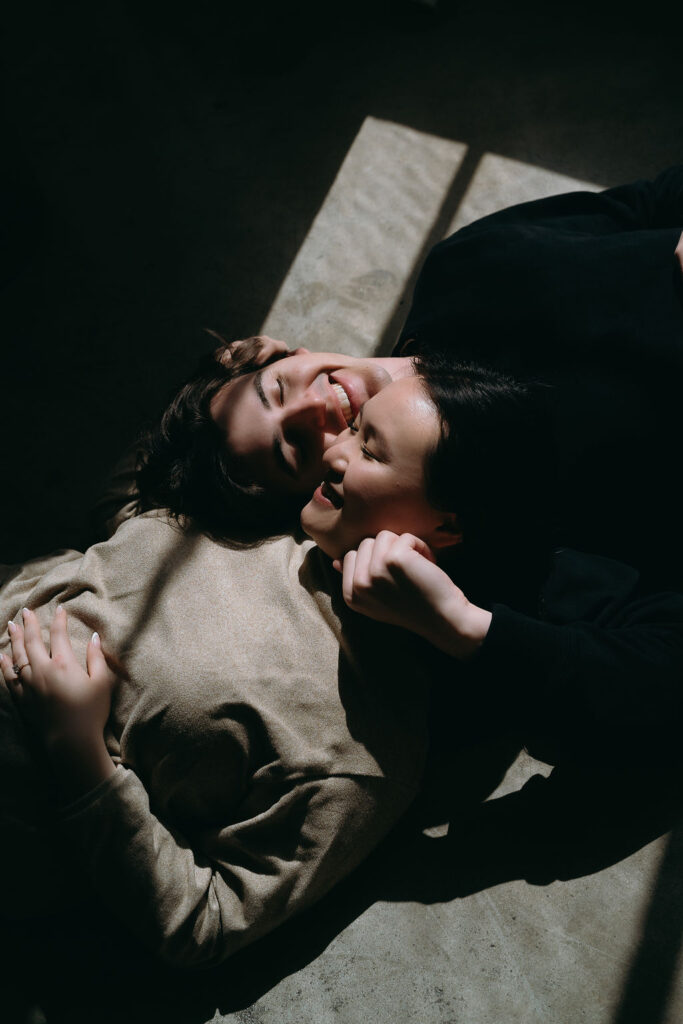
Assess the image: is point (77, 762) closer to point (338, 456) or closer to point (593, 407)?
point (338, 456)

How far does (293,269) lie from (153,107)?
2.43ft

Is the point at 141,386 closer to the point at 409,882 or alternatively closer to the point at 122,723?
the point at 122,723

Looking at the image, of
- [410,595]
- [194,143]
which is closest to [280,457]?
[410,595]

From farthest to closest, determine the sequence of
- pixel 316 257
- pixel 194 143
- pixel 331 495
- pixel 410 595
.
Answer: pixel 194 143 < pixel 316 257 < pixel 331 495 < pixel 410 595

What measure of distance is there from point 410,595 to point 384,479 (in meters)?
0.18

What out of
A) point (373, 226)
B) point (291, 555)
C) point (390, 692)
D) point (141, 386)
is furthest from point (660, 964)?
point (373, 226)

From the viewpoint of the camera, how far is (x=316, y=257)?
2.03 meters

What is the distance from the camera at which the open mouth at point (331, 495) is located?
1.26 metres

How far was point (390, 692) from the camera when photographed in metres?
1.25

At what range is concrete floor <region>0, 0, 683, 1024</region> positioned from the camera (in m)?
1.27

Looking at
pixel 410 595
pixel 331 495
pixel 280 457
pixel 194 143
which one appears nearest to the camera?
pixel 410 595

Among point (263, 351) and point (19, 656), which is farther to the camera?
point (263, 351)

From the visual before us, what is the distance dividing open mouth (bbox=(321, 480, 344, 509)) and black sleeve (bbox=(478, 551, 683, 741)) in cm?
30

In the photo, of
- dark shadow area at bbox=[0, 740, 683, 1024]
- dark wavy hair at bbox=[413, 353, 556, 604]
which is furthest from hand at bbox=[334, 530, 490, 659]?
dark shadow area at bbox=[0, 740, 683, 1024]
